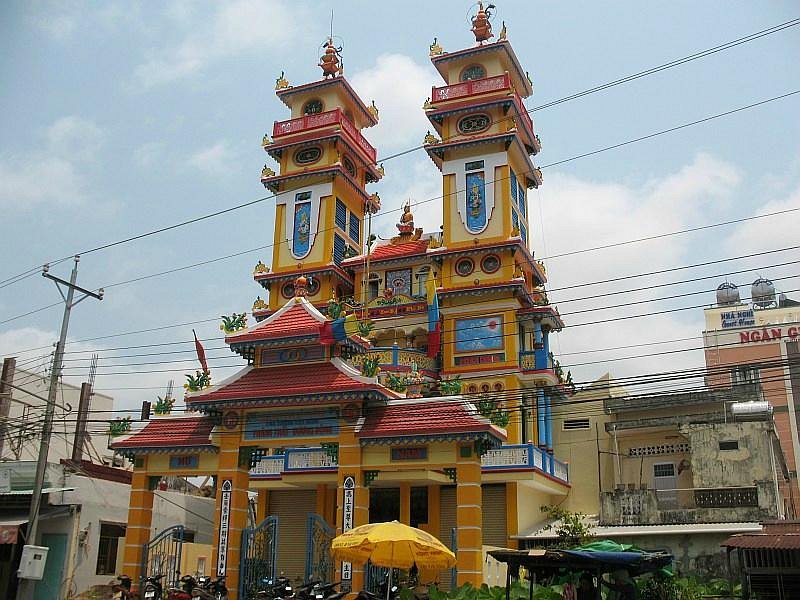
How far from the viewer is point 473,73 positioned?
3578cm

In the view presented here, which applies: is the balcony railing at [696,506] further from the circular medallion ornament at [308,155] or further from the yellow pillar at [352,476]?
the circular medallion ornament at [308,155]

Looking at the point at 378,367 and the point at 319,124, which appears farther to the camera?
the point at 319,124

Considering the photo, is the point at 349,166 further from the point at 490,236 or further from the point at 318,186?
the point at 490,236

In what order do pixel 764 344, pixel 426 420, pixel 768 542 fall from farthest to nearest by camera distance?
pixel 764 344, pixel 426 420, pixel 768 542

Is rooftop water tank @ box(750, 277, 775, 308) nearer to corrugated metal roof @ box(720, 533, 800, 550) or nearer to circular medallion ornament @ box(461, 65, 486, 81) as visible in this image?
circular medallion ornament @ box(461, 65, 486, 81)

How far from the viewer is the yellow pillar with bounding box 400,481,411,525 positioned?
1152 inches

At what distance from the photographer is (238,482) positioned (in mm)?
22094

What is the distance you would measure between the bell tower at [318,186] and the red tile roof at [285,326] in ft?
39.7

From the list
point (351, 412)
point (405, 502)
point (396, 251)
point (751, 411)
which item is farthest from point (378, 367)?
point (751, 411)

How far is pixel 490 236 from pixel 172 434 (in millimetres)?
15142

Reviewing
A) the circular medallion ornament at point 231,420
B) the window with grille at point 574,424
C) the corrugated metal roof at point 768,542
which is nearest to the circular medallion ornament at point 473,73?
the window with grille at point 574,424

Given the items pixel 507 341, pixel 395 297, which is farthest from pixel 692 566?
pixel 395 297

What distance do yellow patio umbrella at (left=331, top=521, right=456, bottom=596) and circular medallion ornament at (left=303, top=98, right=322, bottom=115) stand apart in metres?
26.5

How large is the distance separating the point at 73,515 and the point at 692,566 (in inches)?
733
